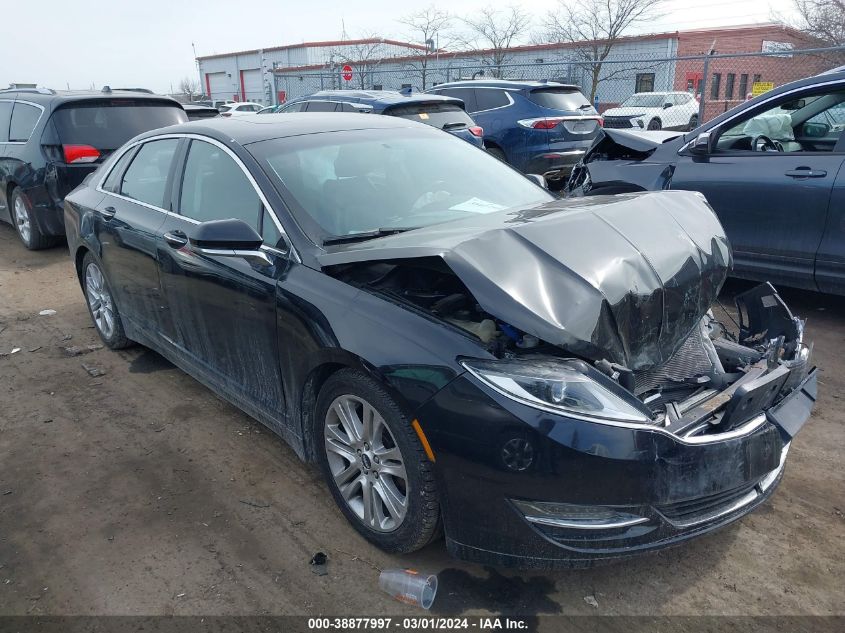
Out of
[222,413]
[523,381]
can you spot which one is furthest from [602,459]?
[222,413]

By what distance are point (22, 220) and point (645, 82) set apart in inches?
996

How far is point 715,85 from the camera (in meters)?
28.5

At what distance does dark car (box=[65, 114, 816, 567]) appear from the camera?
2.21 meters

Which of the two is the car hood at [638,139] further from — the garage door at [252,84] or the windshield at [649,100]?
the garage door at [252,84]

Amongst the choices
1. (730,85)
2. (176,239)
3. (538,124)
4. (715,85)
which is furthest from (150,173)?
(730,85)

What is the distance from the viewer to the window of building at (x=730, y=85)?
93.5 ft

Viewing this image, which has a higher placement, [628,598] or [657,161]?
[657,161]

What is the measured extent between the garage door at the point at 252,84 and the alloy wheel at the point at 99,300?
4552 cm

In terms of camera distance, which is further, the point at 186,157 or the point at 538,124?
the point at 538,124

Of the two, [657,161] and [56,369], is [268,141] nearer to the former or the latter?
[56,369]

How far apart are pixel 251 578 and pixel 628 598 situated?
4.82 ft

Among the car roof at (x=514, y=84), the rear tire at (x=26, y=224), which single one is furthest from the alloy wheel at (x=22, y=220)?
the car roof at (x=514, y=84)

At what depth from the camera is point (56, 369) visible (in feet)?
Result: 15.7

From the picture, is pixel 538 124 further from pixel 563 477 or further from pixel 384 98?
pixel 563 477
